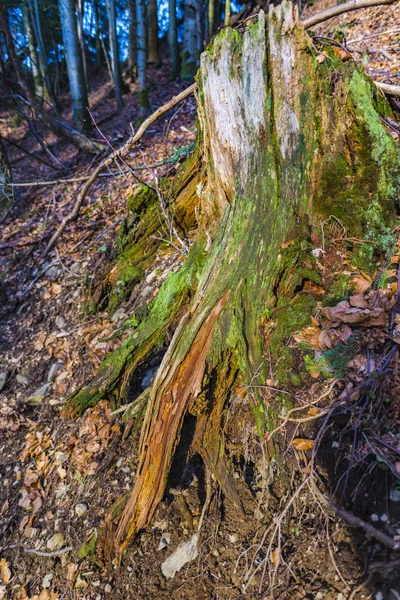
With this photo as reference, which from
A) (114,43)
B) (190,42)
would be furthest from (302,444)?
(190,42)

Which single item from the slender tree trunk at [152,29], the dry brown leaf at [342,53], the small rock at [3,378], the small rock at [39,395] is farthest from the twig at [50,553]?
the slender tree trunk at [152,29]

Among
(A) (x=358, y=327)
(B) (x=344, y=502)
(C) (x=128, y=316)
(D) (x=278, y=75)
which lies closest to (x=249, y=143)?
(D) (x=278, y=75)

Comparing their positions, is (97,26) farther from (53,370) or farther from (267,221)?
(267,221)

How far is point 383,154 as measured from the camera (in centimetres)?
248

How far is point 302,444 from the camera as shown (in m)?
2.03

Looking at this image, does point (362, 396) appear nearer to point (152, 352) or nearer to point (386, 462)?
point (386, 462)

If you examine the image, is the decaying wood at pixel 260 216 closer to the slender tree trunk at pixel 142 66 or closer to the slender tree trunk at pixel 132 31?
the slender tree trunk at pixel 142 66

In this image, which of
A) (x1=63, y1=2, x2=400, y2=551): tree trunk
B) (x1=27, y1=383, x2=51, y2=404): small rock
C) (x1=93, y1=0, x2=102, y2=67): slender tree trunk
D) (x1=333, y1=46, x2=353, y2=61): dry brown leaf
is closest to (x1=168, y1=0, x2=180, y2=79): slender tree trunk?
(x1=93, y1=0, x2=102, y2=67): slender tree trunk

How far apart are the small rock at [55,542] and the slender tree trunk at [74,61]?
26.6ft

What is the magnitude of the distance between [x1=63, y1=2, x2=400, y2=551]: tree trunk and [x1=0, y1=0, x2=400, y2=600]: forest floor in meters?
0.18

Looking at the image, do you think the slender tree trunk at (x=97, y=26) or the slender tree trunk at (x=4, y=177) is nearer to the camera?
the slender tree trunk at (x=4, y=177)

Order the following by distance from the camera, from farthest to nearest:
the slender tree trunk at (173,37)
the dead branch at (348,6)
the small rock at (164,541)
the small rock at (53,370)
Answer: the slender tree trunk at (173,37) → the small rock at (53,370) → the dead branch at (348,6) → the small rock at (164,541)

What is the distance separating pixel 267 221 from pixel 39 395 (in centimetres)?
286

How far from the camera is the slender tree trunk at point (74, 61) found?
331 inches
